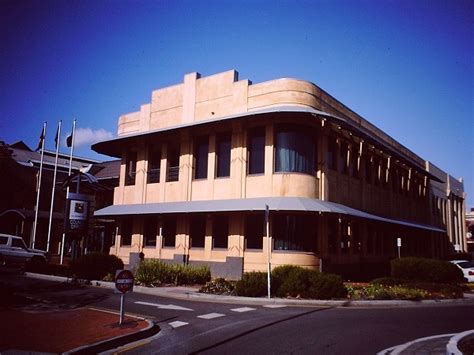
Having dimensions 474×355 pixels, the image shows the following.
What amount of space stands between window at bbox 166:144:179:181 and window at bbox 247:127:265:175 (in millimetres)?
5445

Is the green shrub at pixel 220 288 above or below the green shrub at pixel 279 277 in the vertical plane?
below

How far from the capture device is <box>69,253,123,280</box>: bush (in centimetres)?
1967

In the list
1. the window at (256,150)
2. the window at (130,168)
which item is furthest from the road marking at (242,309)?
the window at (130,168)

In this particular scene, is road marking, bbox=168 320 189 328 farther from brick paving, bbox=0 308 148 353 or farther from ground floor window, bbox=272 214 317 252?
ground floor window, bbox=272 214 317 252

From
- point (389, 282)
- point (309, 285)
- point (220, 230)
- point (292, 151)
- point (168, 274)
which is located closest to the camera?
point (309, 285)

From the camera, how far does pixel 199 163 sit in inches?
961

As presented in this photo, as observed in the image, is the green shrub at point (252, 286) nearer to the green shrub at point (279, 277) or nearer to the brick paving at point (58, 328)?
the green shrub at point (279, 277)

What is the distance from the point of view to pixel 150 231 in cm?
2577

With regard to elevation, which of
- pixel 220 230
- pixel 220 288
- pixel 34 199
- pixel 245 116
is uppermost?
pixel 245 116

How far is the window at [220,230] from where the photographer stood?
73.0 feet

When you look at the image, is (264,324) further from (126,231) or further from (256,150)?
(126,231)

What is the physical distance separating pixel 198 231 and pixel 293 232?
595cm

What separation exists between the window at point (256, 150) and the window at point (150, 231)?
760 cm

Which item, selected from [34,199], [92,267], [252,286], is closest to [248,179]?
[252,286]
